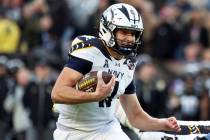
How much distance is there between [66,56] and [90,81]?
732cm

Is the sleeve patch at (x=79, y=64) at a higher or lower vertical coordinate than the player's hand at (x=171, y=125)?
higher

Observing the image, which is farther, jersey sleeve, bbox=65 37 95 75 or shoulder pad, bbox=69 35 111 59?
shoulder pad, bbox=69 35 111 59

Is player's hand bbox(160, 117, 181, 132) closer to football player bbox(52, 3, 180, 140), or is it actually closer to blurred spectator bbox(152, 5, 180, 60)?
football player bbox(52, 3, 180, 140)

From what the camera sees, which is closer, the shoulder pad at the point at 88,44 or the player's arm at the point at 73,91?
the player's arm at the point at 73,91

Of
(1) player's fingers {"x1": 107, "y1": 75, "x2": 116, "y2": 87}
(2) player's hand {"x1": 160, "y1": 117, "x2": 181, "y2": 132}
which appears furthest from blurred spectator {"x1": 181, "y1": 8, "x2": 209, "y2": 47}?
(1) player's fingers {"x1": 107, "y1": 75, "x2": 116, "y2": 87}

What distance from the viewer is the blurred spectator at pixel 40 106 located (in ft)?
42.6

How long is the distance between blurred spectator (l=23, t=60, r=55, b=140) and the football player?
201 inches

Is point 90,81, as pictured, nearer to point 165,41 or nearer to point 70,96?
point 70,96

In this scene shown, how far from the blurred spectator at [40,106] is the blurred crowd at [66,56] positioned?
0.05 feet

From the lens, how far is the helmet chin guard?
7539 mm

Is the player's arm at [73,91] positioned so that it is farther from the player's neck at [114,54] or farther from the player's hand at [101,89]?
the player's neck at [114,54]

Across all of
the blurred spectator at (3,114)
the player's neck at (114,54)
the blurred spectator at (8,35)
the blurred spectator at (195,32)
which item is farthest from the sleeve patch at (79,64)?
the blurred spectator at (195,32)

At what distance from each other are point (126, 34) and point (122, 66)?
1.12ft

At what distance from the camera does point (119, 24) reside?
754 centimetres
